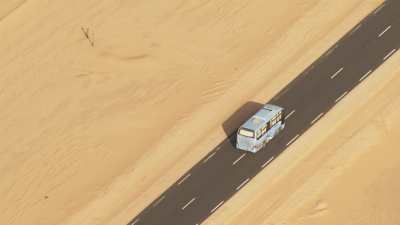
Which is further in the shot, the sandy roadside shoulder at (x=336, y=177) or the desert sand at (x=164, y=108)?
the desert sand at (x=164, y=108)

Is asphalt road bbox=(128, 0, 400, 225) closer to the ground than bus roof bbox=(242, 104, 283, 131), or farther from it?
closer to the ground

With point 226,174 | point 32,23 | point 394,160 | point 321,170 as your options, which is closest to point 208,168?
point 226,174

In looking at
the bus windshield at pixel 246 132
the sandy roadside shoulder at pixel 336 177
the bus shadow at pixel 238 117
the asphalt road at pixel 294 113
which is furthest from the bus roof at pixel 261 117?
the sandy roadside shoulder at pixel 336 177

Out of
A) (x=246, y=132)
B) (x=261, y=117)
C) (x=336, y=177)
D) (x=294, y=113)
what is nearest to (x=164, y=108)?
(x=246, y=132)

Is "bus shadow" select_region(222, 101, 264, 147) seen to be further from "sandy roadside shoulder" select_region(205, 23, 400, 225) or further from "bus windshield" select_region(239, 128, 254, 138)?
"sandy roadside shoulder" select_region(205, 23, 400, 225)

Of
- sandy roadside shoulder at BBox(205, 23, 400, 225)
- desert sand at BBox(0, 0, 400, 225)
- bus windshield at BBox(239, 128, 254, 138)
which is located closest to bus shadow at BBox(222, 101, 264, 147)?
desert sand at BBox(0, 0, 400, 225)

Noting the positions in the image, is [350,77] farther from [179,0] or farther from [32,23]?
[32,23]

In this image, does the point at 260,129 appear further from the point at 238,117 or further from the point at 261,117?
the point at 238,117

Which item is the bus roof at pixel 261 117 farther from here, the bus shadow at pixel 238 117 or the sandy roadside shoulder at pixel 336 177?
the sandy roadside shoulder at pixel 336 177
